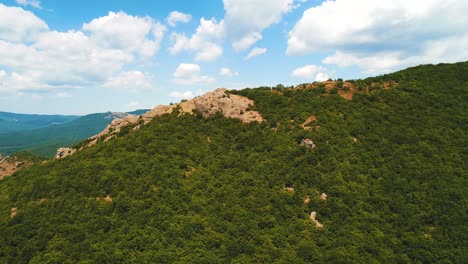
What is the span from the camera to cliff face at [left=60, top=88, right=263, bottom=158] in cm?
5116

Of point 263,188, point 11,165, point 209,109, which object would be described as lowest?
point 11,165

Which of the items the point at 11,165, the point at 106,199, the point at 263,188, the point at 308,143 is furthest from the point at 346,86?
the point at 11,165

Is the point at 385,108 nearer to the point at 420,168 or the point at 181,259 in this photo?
the point at 420,168

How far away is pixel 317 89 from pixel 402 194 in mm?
25519

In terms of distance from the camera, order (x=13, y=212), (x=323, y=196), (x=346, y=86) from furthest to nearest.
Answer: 1. (x=346, y=86)
2. (x=323, y=196)
3. (x=13, y=212)

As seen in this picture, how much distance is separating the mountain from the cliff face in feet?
1.36

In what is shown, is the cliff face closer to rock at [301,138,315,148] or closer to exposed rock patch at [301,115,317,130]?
exposed rock patch at [301,115,317,130]

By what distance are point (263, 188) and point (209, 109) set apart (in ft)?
64.0

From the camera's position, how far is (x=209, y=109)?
5156 cm

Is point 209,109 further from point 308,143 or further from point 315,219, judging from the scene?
point 315,219

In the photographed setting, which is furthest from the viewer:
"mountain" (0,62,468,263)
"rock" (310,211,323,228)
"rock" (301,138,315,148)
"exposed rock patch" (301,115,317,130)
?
"exposed rock patch" (301,115,317,130)

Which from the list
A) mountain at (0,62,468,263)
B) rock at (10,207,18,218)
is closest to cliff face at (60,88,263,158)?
mountain at (0,62,468,263)

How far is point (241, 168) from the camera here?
41.6 m

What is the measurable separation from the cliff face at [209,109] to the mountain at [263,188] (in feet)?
1.36
